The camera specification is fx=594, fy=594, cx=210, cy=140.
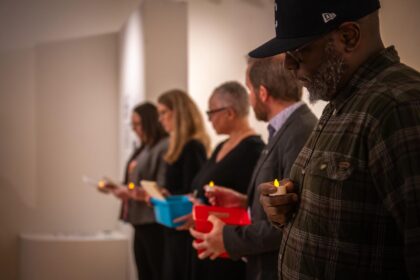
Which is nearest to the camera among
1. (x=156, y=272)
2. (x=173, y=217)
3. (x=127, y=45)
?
(x=173, y=217)

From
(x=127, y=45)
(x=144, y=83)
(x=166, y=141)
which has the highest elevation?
(x=127, y=45)

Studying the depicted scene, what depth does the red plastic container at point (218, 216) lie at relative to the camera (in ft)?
7.54

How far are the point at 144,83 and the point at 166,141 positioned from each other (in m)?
1.30

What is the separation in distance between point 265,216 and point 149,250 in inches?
79.3

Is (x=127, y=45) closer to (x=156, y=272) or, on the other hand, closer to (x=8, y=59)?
(x=8, y=59)

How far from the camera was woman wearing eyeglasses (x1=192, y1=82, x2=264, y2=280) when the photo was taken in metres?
2.71

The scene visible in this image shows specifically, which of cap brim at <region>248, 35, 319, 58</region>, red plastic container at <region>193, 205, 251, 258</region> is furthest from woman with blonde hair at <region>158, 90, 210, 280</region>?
cap brim at <region>248, 35, 319, 58</region>

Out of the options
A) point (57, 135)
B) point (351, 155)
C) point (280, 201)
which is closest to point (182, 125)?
point (280, 201)

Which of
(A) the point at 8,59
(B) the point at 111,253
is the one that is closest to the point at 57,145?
(A) the point at 8,59

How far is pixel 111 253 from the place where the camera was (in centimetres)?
577

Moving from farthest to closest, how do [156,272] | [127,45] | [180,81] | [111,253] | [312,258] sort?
1. [127,45]
2. [111,253]
3. [180,81]
4. [156,272]
5. [312,258]

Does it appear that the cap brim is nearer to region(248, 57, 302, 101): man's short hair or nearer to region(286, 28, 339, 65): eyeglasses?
region(286, 28, 339, 65): eyeglasses

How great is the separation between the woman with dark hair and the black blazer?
1.66m

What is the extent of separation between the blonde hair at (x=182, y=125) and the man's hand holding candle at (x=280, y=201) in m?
2.20
